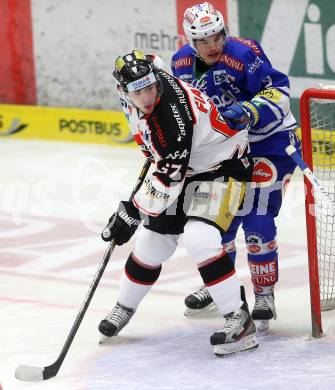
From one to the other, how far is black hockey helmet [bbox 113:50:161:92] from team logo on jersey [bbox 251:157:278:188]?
75 centimetres

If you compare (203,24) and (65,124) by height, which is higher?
(203,24)

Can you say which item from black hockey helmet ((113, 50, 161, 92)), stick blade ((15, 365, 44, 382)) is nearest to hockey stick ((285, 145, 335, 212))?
black hockey helmet ((113, 50, 161, 92))

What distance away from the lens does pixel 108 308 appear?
4.97 metres

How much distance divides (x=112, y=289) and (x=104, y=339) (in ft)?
2.95

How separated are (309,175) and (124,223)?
2.50 feet

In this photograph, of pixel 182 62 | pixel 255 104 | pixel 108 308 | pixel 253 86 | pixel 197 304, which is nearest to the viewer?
pixel 255 104

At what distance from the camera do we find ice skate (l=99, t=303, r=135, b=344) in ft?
14.4

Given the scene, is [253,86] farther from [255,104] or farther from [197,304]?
[197,304]

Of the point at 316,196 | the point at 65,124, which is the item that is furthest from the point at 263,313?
the point at 65,124

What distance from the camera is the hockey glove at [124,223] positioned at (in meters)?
4.29

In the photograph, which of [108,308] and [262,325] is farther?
[108,308]

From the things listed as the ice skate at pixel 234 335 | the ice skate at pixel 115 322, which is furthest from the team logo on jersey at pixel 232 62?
the ice skate at pixel 115 322

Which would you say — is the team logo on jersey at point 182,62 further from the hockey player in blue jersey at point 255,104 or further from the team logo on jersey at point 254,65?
the team logo on jersey at point 254,65

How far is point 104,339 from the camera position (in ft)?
14.5
